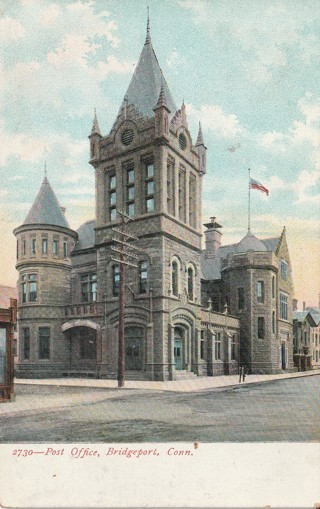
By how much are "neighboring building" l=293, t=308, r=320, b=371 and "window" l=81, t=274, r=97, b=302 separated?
25.3m

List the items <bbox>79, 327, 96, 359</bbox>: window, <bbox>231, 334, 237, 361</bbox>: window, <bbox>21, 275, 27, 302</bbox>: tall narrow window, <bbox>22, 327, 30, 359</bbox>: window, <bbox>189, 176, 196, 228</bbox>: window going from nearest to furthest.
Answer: <bbox>79, 327, 96, 359</bbox>: window
<bbox>189, 176, 196, 228</bbox>: window
<bbox>22, 327, 30, 359</bbox>: window
<bbox>21, 275, 27, 302</bbox>: tall narrow window
<bbox>231, 334, 237, 361</bbox>: window

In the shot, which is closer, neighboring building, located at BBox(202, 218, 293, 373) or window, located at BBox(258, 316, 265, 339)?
neighboring building, located at BBox(202, 218, 293, 373)

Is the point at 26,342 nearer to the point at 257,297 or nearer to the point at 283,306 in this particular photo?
the point at 257,297

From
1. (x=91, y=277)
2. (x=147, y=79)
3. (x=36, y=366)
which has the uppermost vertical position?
(x=147, y=79)

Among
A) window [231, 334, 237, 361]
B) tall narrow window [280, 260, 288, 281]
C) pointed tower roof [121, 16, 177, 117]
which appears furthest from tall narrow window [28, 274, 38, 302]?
tall narrow window [280, 260, 288, 281]

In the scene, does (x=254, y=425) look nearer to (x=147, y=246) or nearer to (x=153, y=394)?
(x=153, y=394)

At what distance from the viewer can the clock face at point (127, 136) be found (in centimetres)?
2873

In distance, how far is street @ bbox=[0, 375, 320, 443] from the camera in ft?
32.4

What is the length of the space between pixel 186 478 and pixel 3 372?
919 cm

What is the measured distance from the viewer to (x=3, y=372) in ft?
50.4

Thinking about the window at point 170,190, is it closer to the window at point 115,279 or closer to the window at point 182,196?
the window at point 182,196

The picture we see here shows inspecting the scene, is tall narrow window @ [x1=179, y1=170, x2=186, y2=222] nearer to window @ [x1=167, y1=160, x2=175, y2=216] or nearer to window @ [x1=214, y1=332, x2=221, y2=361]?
window @ [x1=167, y1=160, x2=175, y2=216]

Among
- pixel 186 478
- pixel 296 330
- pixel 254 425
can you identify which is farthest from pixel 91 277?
→ pixel 296 330

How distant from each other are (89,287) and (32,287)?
4029 millimetres
